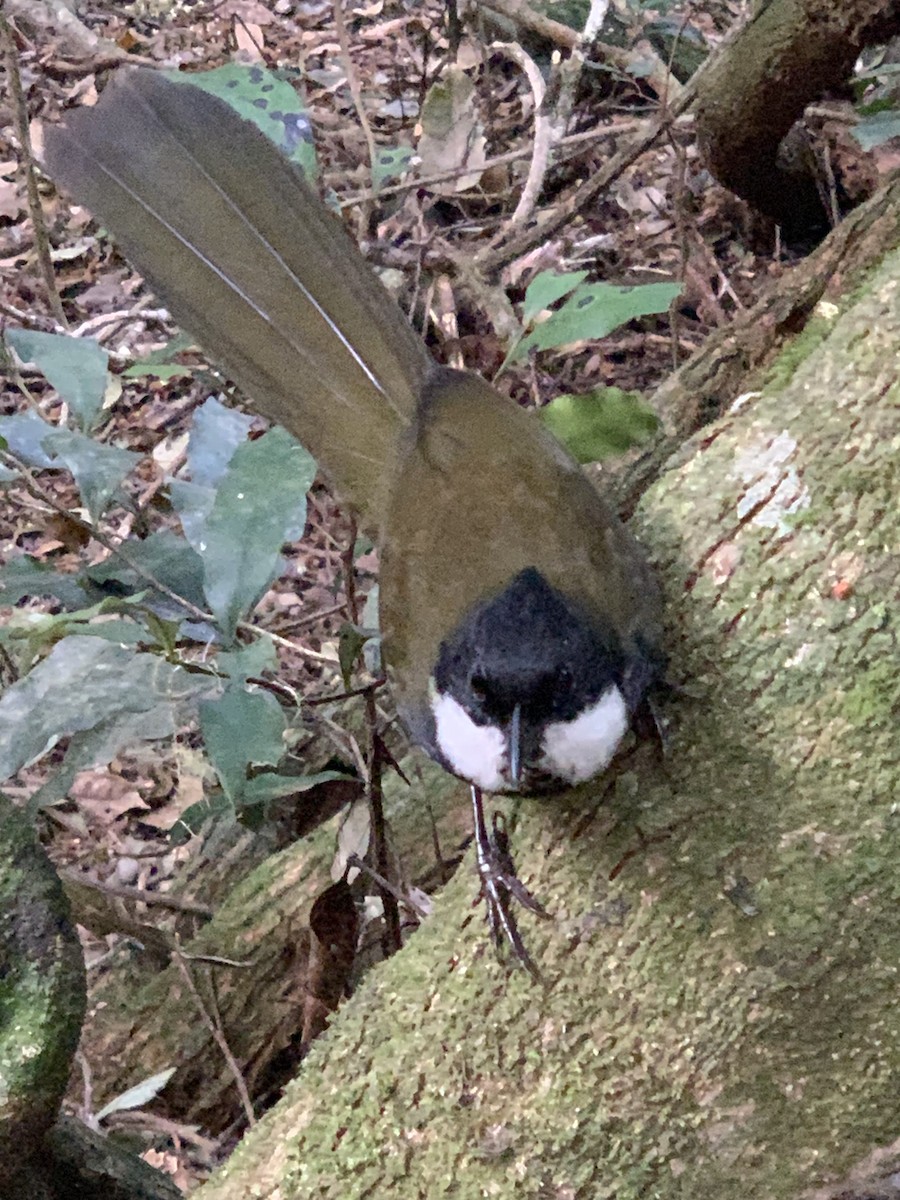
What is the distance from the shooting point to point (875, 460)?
1.42m

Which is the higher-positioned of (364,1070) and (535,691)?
(535,691)

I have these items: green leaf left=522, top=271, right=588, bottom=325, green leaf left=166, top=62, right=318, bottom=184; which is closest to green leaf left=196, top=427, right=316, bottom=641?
green leaf left=522, top=271, right=588, bottom=325

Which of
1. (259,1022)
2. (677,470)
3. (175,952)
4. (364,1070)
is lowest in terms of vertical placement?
(259,1022)

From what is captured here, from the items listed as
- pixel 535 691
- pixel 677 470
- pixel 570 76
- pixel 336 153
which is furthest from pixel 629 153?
pixel 535 691

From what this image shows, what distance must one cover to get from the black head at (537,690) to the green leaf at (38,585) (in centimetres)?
65

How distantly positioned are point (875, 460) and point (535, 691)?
1.79 ft

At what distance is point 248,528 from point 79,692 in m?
0.34

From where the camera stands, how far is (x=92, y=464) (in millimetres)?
1730

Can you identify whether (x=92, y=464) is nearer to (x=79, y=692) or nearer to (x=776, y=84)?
(x=79, y=692)

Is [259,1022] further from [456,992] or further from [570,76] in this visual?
[570,76]

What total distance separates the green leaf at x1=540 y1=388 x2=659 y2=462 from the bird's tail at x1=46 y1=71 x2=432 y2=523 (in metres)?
0.30

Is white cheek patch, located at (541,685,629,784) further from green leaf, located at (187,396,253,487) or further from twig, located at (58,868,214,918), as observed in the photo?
twig, located at (58,868,214,918)

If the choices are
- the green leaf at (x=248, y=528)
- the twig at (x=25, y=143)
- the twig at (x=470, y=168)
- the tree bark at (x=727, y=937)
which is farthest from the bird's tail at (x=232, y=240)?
the twig at (x=25, y=143)

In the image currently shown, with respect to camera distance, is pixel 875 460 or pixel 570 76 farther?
pixel 570 76
